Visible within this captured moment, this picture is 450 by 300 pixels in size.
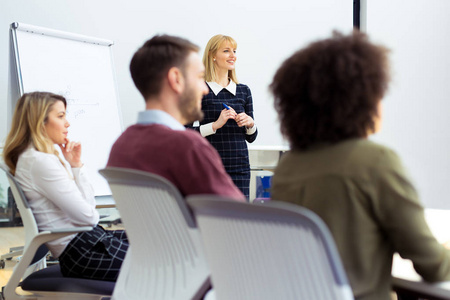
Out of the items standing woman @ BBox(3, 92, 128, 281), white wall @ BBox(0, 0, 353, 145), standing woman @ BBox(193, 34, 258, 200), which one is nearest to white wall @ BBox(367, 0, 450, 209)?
white wall @ BBox(0, 0, 353, 145)

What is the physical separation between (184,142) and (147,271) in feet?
1.08

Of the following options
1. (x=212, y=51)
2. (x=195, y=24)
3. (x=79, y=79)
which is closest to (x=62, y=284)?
(x=212, y=51)

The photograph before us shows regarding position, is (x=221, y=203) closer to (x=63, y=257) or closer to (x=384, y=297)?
(x=384, y=297)

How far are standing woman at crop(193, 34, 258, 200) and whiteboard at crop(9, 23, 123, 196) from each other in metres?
0.90

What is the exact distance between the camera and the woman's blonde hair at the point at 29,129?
7.07ft

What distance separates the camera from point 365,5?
5.17 meters

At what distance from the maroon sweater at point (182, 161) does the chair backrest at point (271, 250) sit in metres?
0.34

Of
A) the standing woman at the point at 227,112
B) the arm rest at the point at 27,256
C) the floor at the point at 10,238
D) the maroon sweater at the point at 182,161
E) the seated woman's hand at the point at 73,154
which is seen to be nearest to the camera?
the maroon sweater at the point at 182,161

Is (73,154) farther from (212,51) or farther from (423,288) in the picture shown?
(423,288)

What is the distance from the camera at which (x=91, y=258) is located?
177cm

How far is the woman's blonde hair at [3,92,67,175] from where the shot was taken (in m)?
2.15

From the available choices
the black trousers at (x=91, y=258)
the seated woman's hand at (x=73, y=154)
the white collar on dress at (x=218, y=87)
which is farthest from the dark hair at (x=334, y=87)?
the white collar on dress at (x=218, y=87)

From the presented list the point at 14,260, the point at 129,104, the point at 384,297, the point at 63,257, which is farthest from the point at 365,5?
the point at 384,297

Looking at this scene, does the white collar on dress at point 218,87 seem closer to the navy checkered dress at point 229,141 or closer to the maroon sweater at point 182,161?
the navy checkered dress at point 229,141
